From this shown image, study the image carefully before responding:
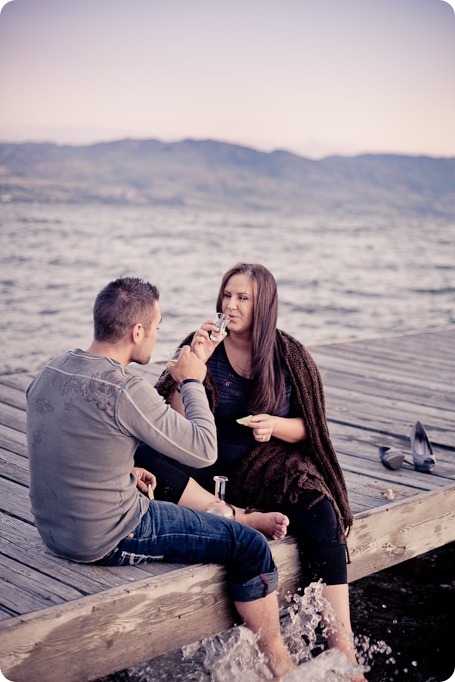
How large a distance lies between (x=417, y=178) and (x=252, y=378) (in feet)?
235

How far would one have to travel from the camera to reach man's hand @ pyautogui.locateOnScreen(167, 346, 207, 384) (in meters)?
3.08

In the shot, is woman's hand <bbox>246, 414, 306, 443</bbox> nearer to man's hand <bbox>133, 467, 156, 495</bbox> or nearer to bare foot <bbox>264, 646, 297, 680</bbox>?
man's hand <bbox>133, 467, 156, 495</bbox>

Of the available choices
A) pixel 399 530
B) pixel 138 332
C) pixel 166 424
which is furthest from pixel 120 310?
pixel 399 530

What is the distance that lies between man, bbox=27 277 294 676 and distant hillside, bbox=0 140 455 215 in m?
44.8

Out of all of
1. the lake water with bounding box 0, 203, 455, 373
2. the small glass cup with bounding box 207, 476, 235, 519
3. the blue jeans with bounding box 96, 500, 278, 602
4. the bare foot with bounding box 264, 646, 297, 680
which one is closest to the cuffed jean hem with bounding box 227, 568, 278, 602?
the blue jeans with bounding box 96, 500, 278, 602

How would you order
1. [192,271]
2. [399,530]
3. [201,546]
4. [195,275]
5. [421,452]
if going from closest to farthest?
[201,546], [399,530], [421,452], [195,275], [192,271]

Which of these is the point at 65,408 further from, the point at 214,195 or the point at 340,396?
the point at 214,195

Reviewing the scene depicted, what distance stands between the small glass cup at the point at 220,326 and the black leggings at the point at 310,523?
0.60m

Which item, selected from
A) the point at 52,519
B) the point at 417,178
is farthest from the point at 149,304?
the point at 417,178

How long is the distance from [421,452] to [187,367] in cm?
194

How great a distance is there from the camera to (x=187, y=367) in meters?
3.09

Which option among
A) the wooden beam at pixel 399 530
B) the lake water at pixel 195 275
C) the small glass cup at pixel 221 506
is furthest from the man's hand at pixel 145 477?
the wooden beam at pixel 399 530

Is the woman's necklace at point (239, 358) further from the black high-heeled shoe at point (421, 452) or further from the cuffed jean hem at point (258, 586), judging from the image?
the black high-heeled shoe at point (421, 452)

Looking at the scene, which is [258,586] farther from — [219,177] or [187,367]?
[219,177]
